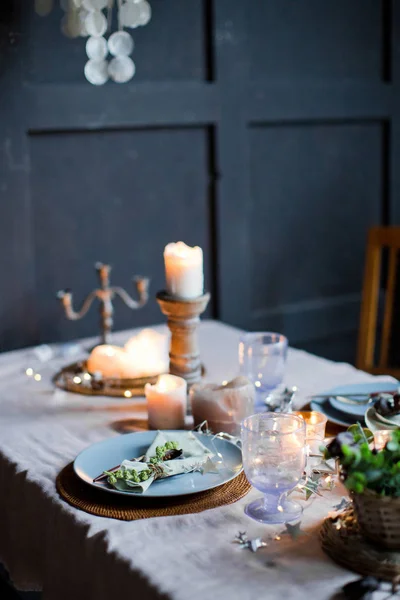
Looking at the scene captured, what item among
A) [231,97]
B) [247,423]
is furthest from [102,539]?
[231,97]

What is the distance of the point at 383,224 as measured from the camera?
10.4ft

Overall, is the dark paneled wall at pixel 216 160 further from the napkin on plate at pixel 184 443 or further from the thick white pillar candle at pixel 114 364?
the napkin on plate at pixel 184 443

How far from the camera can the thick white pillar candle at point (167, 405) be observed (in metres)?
1.46

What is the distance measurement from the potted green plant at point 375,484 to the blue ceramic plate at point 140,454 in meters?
0.27

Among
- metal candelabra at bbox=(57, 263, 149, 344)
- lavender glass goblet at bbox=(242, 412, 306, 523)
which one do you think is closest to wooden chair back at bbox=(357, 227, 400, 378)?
metal candelabra at bbox=(57, 263, 149, 344)

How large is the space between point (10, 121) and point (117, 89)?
34 cm

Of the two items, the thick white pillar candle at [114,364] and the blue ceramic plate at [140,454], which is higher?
the thick white pillar candle at [114,364]

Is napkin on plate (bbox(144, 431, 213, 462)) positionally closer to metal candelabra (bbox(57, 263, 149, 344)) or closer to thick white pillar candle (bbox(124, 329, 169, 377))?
thick white pillar candle (bbox(124, 329, 169, 377))

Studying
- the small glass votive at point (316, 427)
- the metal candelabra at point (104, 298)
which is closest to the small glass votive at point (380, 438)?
the small glass votive at point (316, 427)

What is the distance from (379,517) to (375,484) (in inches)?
1.6

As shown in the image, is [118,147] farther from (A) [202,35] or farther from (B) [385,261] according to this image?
(B) [385,261]

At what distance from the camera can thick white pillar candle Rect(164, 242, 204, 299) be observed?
1597 millimetres

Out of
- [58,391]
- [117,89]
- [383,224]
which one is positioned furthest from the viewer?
[383,224]

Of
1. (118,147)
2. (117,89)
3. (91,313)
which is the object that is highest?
(117,89)
